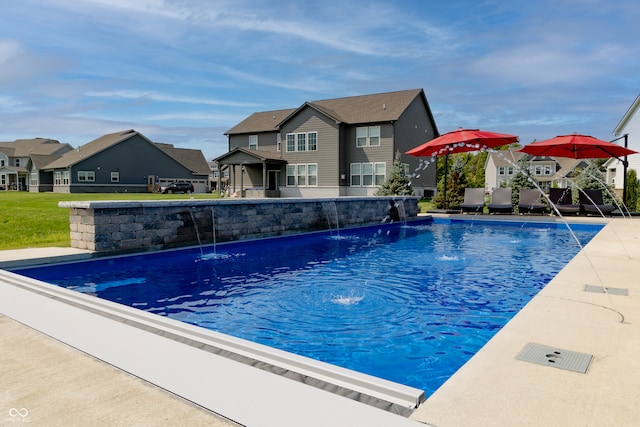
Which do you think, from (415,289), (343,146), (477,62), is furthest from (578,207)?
(343,146)

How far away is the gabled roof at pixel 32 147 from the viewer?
199 feet

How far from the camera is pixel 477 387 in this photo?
245 centimetres

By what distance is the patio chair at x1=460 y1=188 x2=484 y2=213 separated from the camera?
1786 cm

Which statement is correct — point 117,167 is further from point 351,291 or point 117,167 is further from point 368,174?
point 351,291

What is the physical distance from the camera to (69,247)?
336 inches

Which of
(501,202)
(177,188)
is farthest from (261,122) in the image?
(501,202)

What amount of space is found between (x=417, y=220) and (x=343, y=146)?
556 inches

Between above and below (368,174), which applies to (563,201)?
below

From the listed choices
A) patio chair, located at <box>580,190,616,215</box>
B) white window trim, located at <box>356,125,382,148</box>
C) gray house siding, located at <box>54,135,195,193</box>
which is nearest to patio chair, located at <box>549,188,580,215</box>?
patio chair, located at <box>580,190,616,215</box>

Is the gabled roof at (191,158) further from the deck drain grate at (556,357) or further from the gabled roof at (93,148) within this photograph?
the deck drain grate at (556,357)

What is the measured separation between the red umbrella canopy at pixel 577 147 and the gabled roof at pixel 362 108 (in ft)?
40.3

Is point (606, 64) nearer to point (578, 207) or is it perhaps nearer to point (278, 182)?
point (578, 207)

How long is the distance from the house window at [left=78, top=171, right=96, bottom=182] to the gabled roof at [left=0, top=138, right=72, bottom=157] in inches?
888

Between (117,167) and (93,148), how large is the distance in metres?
3.64
